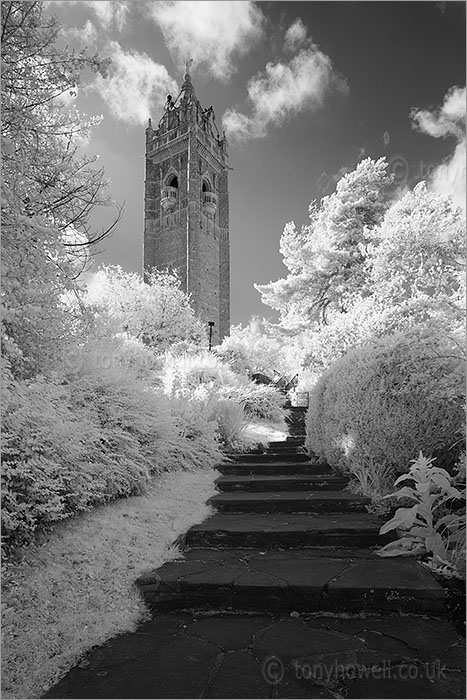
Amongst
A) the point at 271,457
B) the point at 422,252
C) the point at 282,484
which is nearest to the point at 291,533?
the point at 282,484

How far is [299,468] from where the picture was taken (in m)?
5.05

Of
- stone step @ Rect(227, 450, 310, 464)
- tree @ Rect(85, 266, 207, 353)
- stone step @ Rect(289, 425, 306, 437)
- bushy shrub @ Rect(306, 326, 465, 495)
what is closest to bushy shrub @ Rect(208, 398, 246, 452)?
stone step @ Rect(227, 450, 310, 464)

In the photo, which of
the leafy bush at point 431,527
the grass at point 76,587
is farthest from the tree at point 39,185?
the leafy bush at point 431,527

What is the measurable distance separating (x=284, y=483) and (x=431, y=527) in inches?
79.4

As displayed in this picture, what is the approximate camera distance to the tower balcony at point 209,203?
32.3m

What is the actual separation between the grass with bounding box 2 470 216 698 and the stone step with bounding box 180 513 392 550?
20 centimetres

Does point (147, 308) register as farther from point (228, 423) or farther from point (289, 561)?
point (289, 561)

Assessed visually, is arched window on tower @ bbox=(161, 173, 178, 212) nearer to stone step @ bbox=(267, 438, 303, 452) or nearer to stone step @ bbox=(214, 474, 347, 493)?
stone step @ bbox=(267, 438, 303, 452)

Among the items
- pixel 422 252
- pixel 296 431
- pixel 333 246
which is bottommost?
pixel 296 431

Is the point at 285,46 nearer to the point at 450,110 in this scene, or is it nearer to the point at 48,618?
the point at 450,110

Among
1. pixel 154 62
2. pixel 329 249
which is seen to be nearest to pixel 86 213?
Result: pixel 154 62

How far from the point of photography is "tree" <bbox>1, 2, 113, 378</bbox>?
2484 mm

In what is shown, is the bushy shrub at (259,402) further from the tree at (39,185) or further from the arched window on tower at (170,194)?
the arched window on tower at (170,194)

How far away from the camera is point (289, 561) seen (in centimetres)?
272
